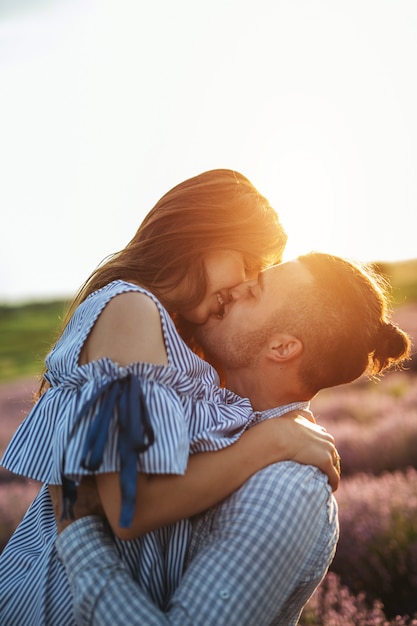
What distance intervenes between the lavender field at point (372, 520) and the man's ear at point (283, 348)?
1.24 m

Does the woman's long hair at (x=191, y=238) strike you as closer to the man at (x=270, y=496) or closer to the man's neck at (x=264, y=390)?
the man at (x=270, y=496)

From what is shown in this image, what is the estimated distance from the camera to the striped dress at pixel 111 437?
1.93m

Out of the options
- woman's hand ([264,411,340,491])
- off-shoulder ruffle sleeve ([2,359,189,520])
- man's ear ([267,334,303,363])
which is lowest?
woman's hand ([264,411,340,491])

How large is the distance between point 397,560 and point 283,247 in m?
1.97

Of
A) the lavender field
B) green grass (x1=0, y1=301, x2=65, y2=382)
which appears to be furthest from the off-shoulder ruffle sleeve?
green grass (x1=0, y1=301, x2=65, y2=382)

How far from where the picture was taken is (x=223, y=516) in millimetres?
2082

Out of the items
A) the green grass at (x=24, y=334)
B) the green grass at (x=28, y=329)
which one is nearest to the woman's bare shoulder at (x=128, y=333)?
the green grass at (x=28, y=329)

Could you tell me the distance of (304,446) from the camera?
225 centimetres

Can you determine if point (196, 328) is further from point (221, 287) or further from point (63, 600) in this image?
point (63, 600)

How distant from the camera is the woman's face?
2805mm

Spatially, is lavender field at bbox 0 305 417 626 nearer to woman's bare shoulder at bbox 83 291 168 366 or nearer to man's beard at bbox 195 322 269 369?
man's beard at bbox 195 322 269 369

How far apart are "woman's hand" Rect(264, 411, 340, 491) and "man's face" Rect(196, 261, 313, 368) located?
431 mm

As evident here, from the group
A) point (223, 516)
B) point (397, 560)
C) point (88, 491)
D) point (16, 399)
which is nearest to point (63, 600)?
point (88, 491)

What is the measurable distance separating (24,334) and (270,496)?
78.1 ft
